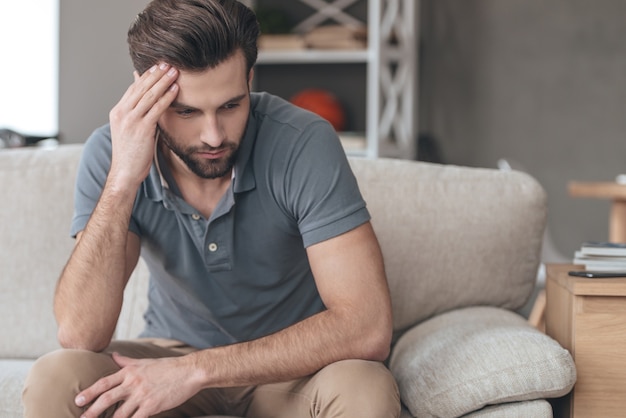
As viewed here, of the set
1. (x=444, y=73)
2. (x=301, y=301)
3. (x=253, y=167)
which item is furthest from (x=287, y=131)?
(x=444, y=73)

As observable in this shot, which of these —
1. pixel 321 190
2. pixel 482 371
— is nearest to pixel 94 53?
pixel 321 190

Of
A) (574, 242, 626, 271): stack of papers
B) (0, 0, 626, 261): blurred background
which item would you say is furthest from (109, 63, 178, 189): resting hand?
(0, 0, 626, 261): blurred background

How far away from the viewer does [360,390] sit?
166 centimetres

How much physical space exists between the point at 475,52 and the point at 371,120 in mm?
1230

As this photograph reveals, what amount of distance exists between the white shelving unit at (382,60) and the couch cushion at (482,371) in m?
2.99

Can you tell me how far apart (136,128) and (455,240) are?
0.87 metres

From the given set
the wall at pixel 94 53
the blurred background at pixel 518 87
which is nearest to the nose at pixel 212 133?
the wall at pixel 94 53

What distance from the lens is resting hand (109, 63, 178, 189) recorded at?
6.15ft

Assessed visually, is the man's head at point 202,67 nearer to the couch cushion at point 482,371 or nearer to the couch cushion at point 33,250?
the couch cushion at point 482,371

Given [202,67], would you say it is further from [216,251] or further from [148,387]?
[148,387]

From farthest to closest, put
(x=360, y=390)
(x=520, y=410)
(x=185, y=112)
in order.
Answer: (x=185, y=112), (x=520, y=410), (x=360, y=390)

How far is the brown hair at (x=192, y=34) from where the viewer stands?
1.82 m

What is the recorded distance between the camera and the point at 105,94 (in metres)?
3.94

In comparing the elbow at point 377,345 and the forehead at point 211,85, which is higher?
the forehead at point 211,85
